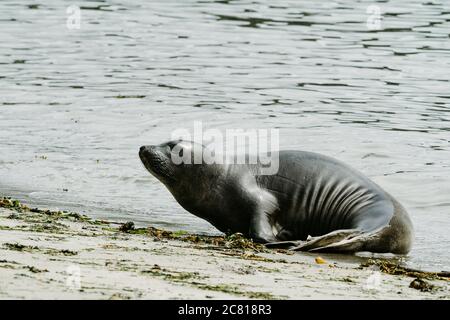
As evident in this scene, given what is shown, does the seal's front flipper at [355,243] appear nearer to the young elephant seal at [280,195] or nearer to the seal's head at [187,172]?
the young elephant seal at [280,195]

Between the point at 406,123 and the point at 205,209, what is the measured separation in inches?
232

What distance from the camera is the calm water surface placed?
10.3 metres

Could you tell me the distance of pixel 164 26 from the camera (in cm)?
2223

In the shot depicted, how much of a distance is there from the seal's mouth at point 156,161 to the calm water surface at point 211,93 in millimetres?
611

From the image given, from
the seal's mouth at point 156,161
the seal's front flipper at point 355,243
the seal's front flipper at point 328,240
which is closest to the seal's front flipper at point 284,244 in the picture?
the seal's front flipper at point 328,240

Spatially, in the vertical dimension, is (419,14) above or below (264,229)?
above

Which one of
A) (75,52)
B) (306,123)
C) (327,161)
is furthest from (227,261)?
(75,52)

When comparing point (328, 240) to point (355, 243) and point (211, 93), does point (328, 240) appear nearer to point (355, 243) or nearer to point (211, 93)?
point (355, 243)

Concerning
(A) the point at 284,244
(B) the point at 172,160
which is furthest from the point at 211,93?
(A) the point at 284,244

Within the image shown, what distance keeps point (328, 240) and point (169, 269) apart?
188 centimetres

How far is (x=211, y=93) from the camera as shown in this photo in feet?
50.8

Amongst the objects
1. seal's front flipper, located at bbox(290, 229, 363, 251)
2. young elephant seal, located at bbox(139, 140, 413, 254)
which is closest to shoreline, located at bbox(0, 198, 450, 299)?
seal's front flipper, located at bbox(290, 229, 363, 251)
